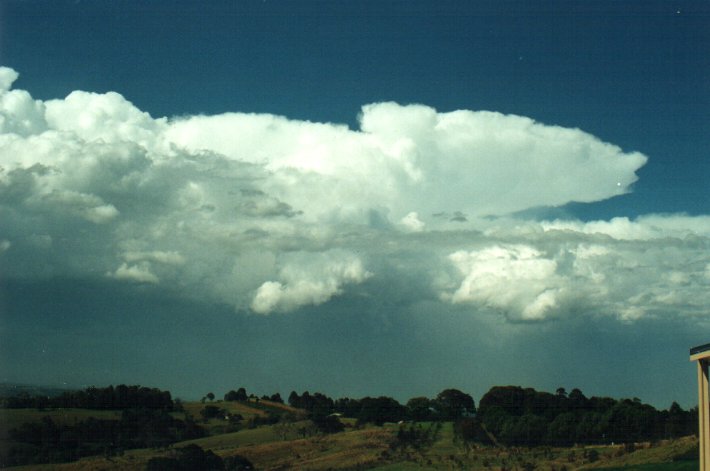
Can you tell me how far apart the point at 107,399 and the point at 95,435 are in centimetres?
884

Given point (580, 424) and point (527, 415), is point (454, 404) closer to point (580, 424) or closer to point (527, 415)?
point (527, 415)

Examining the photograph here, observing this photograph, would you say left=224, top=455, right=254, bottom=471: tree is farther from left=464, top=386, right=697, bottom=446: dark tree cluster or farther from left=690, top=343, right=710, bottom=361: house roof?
left=690, top=343, right=710, bottom=361: house roof

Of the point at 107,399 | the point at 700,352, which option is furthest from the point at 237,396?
the point at 700,352

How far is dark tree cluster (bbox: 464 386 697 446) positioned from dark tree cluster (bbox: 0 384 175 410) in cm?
3054

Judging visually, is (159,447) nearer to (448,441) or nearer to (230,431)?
(230,431)

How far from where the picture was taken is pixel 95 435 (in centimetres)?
6444

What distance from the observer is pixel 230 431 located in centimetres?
7169

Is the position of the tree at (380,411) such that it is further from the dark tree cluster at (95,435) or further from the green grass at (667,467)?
the green grass at (667,467)

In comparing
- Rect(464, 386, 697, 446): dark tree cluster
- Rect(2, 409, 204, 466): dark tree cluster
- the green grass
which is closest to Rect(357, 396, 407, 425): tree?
Rect(464, 386, 697, 446): dark tree cluster

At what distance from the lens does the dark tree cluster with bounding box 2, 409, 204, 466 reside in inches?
2259

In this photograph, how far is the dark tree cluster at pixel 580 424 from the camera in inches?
2554

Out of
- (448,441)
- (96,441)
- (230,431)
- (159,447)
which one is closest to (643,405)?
(448,441)

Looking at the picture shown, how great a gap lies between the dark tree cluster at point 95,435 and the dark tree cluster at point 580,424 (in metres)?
27.2

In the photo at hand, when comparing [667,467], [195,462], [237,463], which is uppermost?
[667,467]
